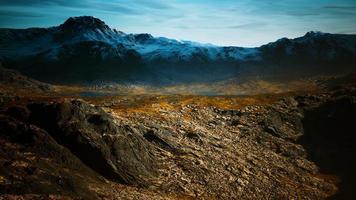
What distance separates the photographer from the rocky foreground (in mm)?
41281

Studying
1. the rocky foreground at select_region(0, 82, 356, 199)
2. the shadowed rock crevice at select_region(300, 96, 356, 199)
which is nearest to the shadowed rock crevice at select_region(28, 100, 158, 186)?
the rocky foreground at select_region(0, 82, 356, 199)

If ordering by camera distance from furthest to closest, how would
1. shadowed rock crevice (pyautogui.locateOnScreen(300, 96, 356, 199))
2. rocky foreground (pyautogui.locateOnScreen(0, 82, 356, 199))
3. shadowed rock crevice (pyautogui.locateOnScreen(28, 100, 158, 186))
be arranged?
shadowed rock crevice (pyautogui.locateOnScreen(300, 96, 356, 199))
shadowed rock crevice (pyautogui.locateOnScreen(28, 100, 158, 186))
rocky foreground (pyautogui.locateOnScreen(0, 82, 356, 199))

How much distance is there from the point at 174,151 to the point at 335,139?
45981 mm

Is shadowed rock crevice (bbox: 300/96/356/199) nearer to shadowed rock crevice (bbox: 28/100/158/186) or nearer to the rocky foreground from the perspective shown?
the rocky foreground

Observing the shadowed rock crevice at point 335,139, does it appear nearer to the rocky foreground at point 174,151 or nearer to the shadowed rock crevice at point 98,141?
the rocky foreground at point 174,151

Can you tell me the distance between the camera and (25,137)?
44.5 m

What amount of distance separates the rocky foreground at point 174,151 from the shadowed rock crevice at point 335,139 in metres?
0.24

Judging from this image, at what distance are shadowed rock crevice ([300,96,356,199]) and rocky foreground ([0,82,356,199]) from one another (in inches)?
9.3

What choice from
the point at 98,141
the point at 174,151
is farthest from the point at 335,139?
the point at 98,141

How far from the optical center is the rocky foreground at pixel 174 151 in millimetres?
41281

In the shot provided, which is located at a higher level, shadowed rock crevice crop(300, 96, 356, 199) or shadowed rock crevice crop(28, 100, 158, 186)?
shadowed rock crevice crop(28, 100, 158, 186)

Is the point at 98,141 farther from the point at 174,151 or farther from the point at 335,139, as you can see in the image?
the point at 335,139

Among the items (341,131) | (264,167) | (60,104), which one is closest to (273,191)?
(264,167)

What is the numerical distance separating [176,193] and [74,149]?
49.0 feet
